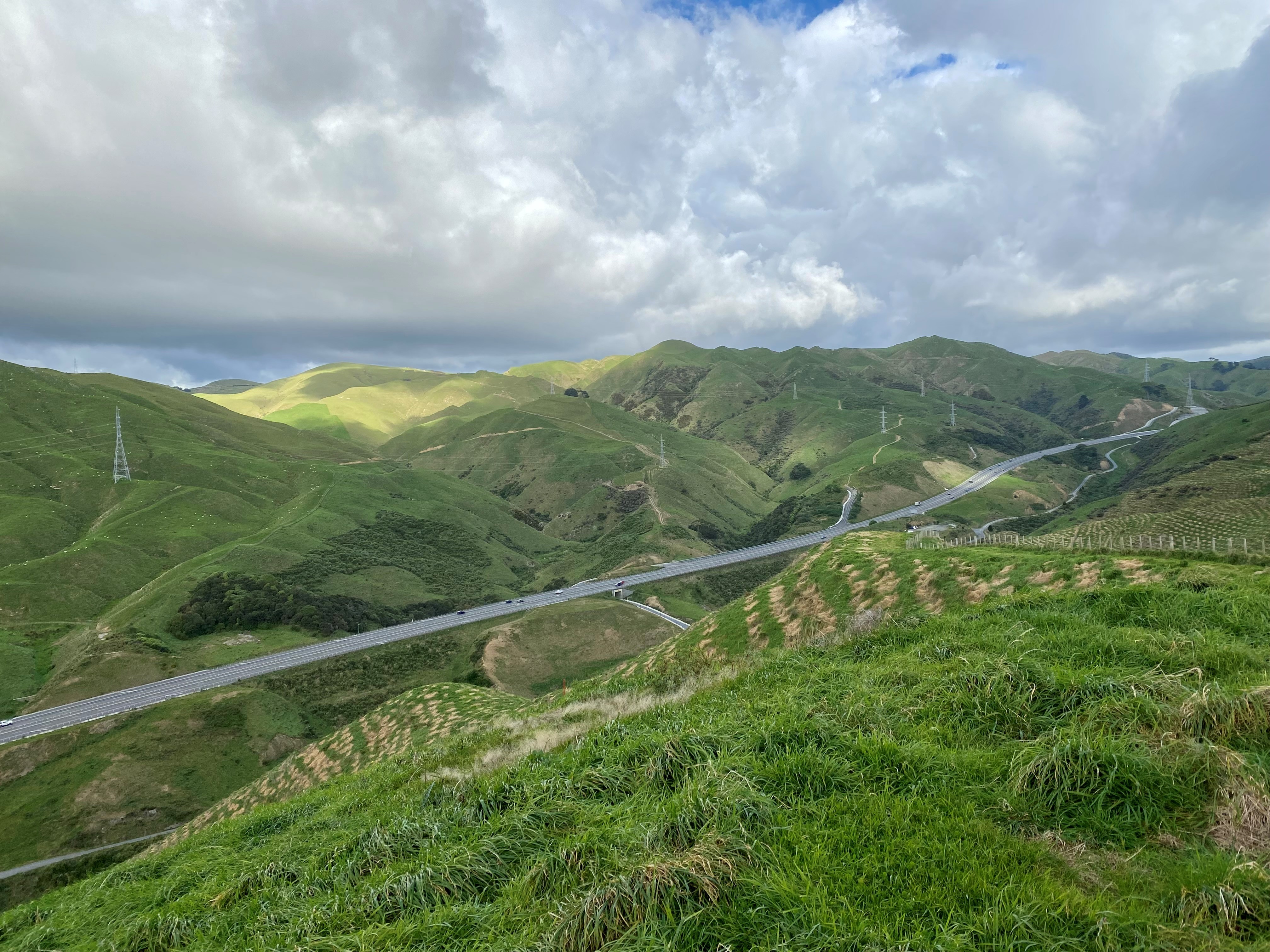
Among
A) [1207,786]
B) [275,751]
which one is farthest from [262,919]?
[275,751]

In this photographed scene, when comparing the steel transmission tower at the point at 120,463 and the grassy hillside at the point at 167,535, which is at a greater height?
the steel transmission tower at the point at 120,463

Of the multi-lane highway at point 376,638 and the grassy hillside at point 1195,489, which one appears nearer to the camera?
the grassy hillside at point 1195,489

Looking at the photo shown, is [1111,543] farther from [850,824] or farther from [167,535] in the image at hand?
[167,535]

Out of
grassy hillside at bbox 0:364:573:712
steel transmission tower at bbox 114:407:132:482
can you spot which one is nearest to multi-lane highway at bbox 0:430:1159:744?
grassy hillside at bbox 0:364:573:712

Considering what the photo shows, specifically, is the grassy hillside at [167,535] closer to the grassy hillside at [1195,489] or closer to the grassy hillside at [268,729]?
the grassy hillside at [268,729]

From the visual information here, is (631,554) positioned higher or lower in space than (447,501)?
lower

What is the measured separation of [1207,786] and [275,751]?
7779cm

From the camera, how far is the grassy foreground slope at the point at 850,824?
15.6 ft

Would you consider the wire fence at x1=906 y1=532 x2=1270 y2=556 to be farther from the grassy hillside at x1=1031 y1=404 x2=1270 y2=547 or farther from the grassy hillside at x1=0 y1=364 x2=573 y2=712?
the grassy hillside at x1=0 y1=364 x2=573 y2=712

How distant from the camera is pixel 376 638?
8725 centimetres

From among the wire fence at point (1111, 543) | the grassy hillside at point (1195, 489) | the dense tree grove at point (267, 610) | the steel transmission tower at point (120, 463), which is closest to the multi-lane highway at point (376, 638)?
the dense tree grove at point (267, 610)

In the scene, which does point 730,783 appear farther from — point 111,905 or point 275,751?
point 275,751

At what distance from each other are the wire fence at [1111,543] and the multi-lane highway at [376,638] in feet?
52.4

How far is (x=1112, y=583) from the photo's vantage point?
1819cm
